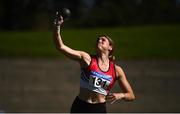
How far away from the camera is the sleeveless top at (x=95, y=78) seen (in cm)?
658

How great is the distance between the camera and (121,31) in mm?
20453

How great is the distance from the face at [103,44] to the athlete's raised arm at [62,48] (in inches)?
6.1

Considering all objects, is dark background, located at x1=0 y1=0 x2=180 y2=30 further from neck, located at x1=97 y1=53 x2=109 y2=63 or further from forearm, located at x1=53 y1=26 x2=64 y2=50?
forearm, located at x1=53 y1=26 x2=64 y2=50

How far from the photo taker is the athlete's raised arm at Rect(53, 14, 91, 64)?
6234 mm

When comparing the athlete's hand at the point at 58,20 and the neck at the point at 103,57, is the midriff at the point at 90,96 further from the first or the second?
the athlete's hand at the point at 58,20

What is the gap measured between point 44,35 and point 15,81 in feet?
17.7

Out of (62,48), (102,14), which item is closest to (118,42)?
(102,14)

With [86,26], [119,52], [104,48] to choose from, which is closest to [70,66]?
[119,52]

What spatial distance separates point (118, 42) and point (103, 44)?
1199cm

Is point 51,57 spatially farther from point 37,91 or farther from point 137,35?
point 137,35

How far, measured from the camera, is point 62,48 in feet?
20.9

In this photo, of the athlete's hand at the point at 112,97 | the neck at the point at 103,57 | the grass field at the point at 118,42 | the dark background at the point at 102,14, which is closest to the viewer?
the athlete's hand at the point at 112,97

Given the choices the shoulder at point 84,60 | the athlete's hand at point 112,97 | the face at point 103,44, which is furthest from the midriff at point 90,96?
the face at point 103,44

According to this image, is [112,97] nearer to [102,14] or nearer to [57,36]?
[57,36]
